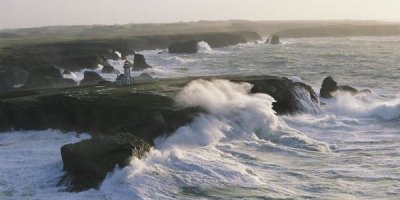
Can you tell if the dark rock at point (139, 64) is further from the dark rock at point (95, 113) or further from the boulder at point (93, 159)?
the boulder at point (93, 159)

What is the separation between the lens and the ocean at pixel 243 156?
607 inches

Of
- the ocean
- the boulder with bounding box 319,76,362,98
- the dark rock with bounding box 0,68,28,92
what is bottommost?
the dark rock with bounding box 0,68,28,92

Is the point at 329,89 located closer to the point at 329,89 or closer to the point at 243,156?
the point at 329,89

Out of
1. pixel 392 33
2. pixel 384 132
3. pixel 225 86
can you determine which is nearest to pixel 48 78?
pixel 225 86

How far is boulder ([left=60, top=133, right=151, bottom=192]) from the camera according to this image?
51.7 feet

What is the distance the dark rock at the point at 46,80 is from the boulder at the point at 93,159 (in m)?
23.9

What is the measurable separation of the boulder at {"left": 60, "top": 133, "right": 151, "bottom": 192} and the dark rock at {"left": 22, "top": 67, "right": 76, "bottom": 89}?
78.5 feet

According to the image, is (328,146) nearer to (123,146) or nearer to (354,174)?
(354,174)

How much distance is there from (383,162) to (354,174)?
2.03 m

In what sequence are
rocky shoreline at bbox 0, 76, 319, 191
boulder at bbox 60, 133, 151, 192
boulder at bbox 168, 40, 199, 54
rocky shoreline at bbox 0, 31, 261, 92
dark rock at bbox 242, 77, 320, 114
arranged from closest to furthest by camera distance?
boulder at bbox 60, 133, 151, 192 → rocky shoreline at bbox 0, 76, 319, 191 → dark rock at bbox 242, 77, 320, 114 → rocky shoreline at bbox 0, 31, 261, 92 → boulder at bbox 168, 40, 199, 54

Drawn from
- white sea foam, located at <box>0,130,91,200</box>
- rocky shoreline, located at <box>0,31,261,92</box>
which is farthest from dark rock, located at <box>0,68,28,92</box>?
white sea foam, located at <box>0,130,91,200</box>

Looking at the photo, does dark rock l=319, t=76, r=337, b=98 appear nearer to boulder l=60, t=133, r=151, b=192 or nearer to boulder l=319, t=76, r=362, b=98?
boulder l=319, t=76, r=362, b=98

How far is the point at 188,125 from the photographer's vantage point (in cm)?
2139

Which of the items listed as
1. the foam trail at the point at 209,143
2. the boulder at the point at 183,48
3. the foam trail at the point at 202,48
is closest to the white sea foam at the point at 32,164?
the foam trail at the point at 209,143
